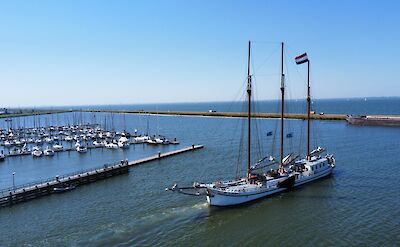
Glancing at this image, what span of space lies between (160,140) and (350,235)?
6976 cm

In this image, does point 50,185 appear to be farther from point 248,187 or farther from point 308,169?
point 308,169

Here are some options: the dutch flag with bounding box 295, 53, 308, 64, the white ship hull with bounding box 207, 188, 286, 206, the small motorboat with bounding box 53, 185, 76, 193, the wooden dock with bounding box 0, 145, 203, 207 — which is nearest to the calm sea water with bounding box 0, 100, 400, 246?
the white ship hull with bounding box 207, 188, 286, 206

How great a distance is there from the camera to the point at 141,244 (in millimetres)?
29359

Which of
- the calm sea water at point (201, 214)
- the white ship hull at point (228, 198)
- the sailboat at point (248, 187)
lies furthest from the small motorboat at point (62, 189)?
the white ship hull at point (228, 198)

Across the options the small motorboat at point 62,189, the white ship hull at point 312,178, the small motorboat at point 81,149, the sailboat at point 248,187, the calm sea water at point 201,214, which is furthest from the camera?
the small motorboat at point 81,149

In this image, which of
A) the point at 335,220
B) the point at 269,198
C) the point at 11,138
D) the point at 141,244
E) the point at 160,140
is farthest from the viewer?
the point at 11,138

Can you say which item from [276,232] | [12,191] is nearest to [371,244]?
[276,232]

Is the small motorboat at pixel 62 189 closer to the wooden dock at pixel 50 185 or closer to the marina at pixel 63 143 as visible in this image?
the wooden dock at pixel 50 185

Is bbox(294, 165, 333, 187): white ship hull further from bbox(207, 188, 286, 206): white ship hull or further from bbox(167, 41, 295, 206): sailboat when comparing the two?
bbox(207, 188, 286, 206): white ship hull

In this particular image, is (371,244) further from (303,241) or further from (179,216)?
(179,216)

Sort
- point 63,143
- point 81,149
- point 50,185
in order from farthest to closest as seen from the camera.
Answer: point 63,143
point 81,149
point 50,185

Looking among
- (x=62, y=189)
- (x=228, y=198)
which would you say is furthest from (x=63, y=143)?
(x=228, y=198)

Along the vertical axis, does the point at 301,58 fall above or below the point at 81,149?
above

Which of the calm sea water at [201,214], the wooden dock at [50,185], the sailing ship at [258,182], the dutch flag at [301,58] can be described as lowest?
the calm sea water at [201,214]
